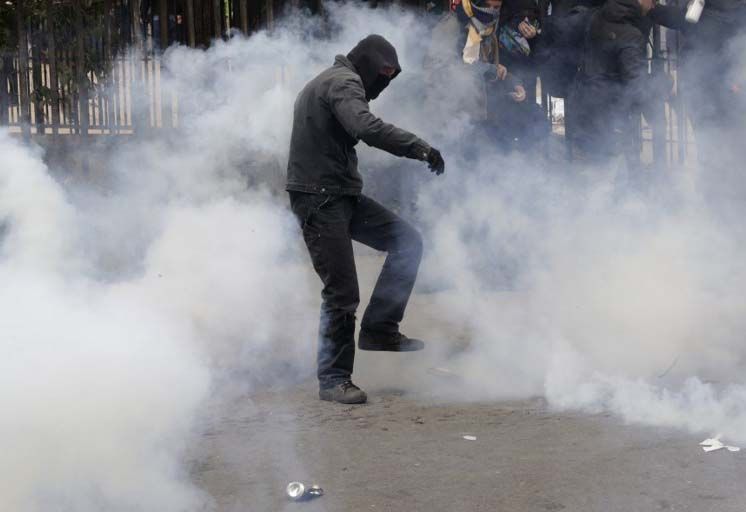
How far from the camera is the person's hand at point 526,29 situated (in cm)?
888

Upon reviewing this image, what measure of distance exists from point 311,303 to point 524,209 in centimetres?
172

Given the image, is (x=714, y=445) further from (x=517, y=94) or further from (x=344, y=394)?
(x=517, y=94)

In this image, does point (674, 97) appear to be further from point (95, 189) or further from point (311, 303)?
point (95, 189)

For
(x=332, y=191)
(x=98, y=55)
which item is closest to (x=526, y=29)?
(x=98, y=55)

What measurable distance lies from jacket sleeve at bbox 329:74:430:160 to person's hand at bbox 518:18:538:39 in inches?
160

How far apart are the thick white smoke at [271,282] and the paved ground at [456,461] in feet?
0.71

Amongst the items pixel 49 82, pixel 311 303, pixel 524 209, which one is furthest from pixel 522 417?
pixel 49 82

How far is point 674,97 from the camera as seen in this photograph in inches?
357

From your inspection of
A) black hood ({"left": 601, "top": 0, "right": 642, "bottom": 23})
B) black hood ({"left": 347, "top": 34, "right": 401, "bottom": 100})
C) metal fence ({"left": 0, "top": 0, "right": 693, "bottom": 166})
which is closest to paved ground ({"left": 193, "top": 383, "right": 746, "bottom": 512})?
black hood ({"left": 347, "top": 34, "right": 401, "bottom": 100})

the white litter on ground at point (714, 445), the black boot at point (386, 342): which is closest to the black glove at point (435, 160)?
the black boot at point (386, 342)

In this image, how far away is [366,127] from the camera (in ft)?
16.4

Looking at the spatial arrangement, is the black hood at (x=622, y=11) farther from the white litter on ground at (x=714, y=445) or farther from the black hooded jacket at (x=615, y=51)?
the white litter on ground at (x=714, y=445)

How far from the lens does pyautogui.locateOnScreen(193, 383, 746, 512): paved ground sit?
3.81 metres

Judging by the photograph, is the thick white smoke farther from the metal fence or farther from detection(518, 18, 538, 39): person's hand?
detection(518, 18, 538, 39): person's hand
